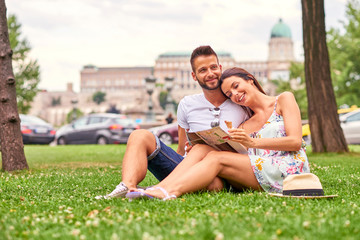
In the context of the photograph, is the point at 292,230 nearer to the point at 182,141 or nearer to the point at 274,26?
the point at 182,141

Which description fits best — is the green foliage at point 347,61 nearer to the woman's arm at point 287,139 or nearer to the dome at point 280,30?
the woman's arm at point 287,139

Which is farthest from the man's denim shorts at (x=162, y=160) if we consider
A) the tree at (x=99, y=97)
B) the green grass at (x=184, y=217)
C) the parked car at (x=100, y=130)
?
the tree at (x=99, y=97)

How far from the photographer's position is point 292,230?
265 centimetres

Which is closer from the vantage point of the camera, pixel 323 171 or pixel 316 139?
pixel 323 171

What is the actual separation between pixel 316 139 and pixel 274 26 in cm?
→ 14338

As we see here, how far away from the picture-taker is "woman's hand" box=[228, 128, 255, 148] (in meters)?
3.84

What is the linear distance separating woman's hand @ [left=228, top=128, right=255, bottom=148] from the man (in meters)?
0.45

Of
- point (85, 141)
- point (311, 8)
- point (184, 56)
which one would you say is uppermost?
point (184, 56)

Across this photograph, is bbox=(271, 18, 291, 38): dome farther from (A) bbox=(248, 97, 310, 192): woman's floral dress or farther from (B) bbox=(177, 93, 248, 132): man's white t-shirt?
(A) bbox=(248, 97, 310, 192): woman's floral dress

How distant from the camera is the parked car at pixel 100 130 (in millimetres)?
20047

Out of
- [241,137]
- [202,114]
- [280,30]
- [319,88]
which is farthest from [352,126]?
[280,30]

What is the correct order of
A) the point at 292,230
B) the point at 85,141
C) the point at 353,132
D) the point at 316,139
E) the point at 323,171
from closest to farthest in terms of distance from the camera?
the point at 292,230 < the point at 323,171 < the point at 316,139 < the point at 353,132 < the point at 85,141

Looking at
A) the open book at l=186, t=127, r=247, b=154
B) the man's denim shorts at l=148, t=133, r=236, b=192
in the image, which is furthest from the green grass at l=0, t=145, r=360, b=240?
the man's denim shorts at l=148, t=133, r=236, b=192

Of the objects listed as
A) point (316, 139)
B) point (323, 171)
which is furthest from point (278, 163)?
point (316, 139)
